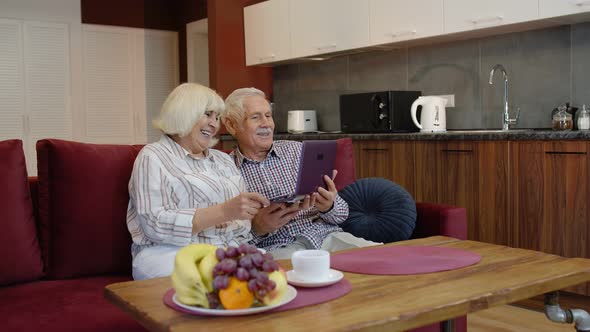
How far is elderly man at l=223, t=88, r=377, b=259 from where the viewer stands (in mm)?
2473

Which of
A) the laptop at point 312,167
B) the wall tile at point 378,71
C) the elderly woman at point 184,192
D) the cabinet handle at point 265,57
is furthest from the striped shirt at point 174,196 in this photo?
the cabinet handle at point 265,57

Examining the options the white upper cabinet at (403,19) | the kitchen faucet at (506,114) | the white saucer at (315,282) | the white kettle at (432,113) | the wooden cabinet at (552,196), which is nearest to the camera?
the white saucer at (315,282)

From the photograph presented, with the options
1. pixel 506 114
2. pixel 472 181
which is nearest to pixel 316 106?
pixel 506 114

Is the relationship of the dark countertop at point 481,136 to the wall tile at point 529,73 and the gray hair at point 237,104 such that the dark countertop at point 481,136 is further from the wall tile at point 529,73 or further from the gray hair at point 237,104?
the gray hair at point 237,104

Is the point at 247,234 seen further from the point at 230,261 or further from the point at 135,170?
the point at 230,261

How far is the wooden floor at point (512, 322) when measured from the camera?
312cm

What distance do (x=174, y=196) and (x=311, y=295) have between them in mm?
894

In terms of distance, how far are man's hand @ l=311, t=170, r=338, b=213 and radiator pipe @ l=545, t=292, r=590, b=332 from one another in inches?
33.4

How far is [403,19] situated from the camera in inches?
175

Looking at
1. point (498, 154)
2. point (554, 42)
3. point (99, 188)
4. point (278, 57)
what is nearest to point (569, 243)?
point (498, 154)

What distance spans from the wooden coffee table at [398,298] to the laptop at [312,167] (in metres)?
0.44

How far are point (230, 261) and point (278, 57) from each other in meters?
4.50

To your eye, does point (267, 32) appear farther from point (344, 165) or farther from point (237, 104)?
point (237, 104)

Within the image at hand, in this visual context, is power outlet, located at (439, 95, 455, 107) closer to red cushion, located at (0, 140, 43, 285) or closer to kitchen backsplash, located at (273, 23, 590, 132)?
kitchen backsplash, located at (273, 23, 590, 132)
